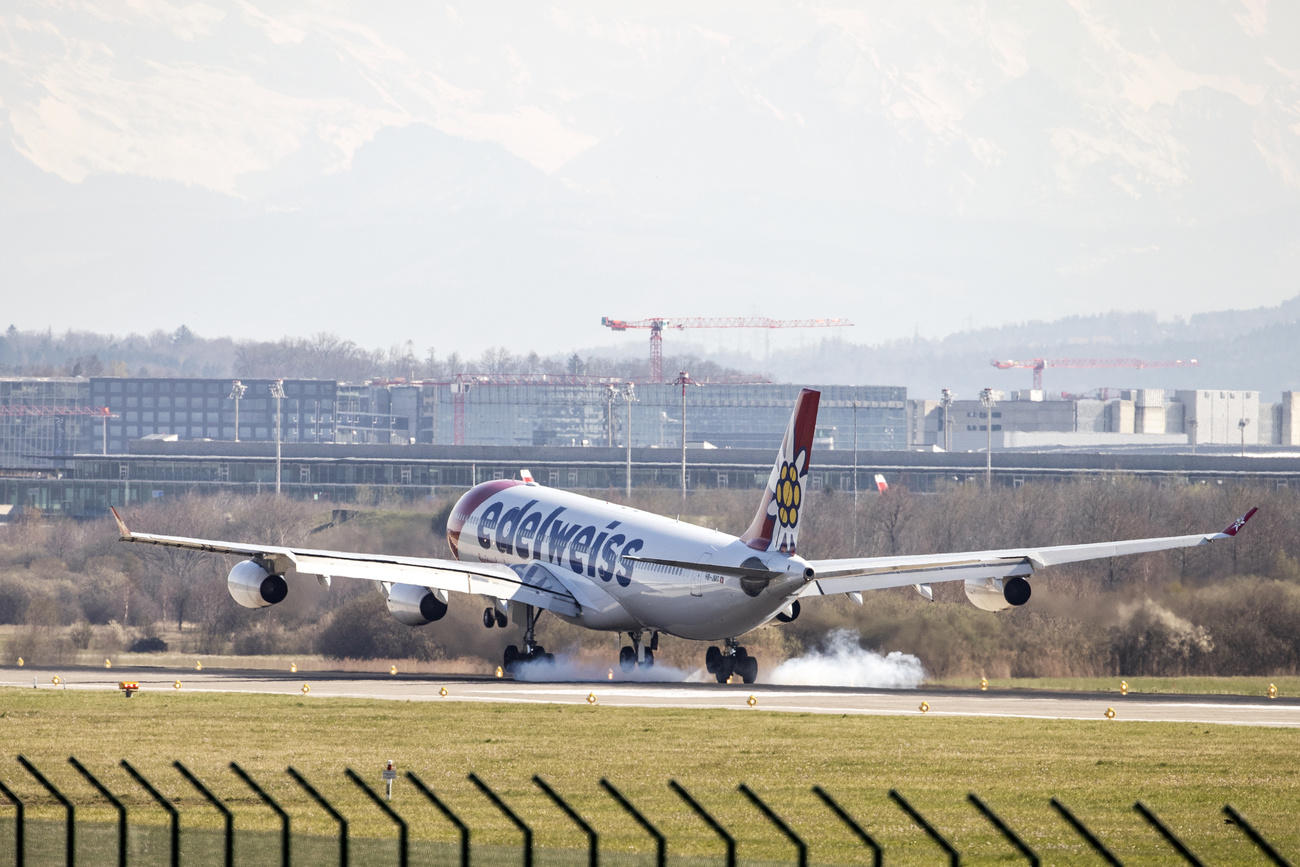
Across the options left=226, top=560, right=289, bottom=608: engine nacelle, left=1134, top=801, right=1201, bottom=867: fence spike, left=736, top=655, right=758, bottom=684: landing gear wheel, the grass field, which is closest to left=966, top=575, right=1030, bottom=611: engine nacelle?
left=736, top=655, right=758, bottom=684: landing gear wheel

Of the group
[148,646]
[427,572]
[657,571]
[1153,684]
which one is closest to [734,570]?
[657,571]

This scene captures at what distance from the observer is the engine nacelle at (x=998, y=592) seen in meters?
62.8

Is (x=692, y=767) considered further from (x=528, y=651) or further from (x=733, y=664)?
(x=528, y=651)

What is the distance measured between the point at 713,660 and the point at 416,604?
1029 centimetres

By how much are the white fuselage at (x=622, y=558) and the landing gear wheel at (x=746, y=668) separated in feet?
8.12

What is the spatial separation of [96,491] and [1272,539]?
114211mm

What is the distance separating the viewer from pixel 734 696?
186 ft

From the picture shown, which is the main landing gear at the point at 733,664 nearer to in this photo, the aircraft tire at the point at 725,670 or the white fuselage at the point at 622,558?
the aircraft tire at the point at 725,670

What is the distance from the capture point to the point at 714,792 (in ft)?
111

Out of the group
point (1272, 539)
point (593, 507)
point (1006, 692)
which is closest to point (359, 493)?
point (1272, 539)

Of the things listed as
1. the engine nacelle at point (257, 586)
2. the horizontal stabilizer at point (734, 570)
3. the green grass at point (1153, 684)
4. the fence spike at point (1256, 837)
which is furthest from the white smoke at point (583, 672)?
the fence spike at point (1256, 837)

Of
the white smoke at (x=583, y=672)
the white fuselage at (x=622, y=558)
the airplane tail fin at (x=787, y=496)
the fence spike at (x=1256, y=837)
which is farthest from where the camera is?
the white smoke at (x=583, y=672)

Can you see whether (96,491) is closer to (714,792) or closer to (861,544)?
(861,544)

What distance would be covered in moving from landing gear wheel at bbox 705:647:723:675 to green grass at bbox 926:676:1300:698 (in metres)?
8.73
